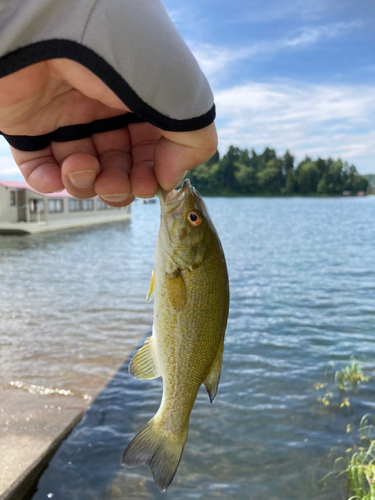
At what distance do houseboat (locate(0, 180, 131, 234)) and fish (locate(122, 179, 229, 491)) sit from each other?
33.6 meters

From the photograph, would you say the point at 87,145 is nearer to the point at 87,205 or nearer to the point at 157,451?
the point at 157,451

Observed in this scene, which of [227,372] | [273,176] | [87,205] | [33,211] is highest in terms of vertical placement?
[273,176]

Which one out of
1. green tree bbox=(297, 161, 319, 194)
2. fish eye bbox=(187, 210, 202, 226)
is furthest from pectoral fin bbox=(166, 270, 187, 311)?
green tree bbox=(297, 161, 319, 194)

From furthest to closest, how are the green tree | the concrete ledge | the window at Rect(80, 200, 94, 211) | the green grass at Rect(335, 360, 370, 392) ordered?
the green tree, the window at Rect(80, 200, 94, 211), the green grass at Rect(335, 360, 370, 392), the concrete ledge

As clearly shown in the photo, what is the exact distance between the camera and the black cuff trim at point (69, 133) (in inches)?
85.4

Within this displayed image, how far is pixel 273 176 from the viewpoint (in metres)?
127

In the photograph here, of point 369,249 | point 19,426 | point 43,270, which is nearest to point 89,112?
point 19,426

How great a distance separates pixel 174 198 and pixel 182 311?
535mm

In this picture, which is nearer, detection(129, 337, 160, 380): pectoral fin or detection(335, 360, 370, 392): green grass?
detection(129, 337, 160, 380): pectoral fin

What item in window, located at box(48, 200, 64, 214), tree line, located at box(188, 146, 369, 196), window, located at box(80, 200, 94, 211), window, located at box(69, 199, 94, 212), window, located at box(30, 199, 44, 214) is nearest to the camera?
window, located at box(30, 199, 44, 214)

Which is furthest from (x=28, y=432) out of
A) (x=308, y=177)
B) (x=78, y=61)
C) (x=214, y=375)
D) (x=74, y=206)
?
(x=308, y=177)

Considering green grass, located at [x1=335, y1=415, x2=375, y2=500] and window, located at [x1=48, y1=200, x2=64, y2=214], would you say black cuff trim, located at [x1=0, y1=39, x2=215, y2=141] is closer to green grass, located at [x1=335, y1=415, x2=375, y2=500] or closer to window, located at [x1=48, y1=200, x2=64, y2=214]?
green grass, located at [x1=335, y1=415, x2=375, y2=500]

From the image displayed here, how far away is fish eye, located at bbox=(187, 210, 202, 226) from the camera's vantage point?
2.12 metres

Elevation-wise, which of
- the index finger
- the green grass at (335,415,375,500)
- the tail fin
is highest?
the index finger
